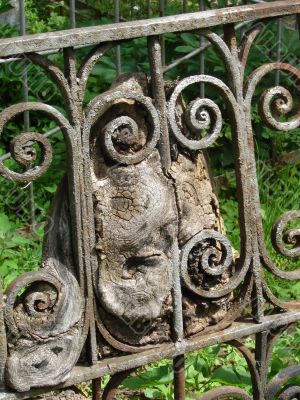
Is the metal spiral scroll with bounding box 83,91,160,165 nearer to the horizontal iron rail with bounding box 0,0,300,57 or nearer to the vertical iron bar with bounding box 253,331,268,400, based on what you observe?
the horizontal iron rail with bounding box 0,0,300,57

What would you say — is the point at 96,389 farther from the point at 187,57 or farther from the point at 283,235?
the point at 187,57

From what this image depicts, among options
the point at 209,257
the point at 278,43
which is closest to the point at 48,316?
the point at 209,257

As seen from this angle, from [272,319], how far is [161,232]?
18.7 inches

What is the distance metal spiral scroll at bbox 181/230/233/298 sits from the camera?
268cm

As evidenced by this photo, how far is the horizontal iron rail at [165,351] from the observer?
2.58m

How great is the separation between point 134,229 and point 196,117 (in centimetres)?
33

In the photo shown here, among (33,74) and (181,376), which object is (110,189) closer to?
(181,376)

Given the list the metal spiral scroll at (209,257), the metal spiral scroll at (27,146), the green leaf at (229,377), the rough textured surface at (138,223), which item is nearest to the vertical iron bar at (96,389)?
the rough textured surface at (138,223)

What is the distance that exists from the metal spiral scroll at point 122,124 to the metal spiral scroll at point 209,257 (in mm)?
280

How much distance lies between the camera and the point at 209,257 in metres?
2.72

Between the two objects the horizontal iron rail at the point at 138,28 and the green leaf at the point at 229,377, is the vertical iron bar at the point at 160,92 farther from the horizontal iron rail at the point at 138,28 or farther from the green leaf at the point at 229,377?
the green leaf at the point at 229,377

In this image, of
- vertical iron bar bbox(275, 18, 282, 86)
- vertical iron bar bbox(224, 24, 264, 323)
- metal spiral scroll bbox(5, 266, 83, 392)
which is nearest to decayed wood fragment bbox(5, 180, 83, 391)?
metal spiral scroll bbox(5, 266, 83, 392)

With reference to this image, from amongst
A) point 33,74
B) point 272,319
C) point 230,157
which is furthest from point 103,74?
point 272,319

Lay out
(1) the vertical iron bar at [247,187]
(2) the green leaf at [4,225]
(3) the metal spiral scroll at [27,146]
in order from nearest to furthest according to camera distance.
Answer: (3) the metal spiral scroll at [27,146] → (1) the vertical iron bar at [247,187] → (2) the green leaf at [4,225]
